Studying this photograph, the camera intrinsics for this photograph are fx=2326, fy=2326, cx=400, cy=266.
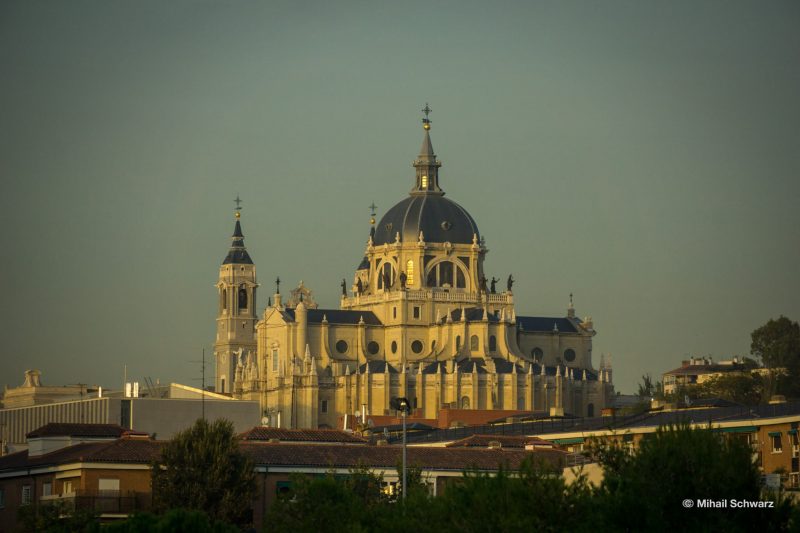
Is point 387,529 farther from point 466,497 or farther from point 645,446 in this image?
point 645,446

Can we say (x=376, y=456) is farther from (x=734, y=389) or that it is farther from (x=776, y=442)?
(x=734, y=389)

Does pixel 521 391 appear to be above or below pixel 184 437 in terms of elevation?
above

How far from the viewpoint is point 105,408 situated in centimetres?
12581

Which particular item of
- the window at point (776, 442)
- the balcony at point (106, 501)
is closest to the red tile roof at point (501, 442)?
the window at point (776, 442)

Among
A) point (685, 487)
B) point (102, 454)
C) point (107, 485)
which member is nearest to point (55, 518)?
point (107, 485)

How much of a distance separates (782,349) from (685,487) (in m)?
140

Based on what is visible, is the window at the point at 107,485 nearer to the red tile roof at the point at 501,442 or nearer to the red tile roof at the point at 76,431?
the red tile roof at the point at 76,431

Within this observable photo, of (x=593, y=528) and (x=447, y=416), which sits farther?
(x=447, y=416)

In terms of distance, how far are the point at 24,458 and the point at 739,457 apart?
123 feet

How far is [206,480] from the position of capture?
252 feet

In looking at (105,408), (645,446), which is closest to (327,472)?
(645,446)

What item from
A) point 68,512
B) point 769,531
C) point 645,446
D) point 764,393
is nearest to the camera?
point 769,531

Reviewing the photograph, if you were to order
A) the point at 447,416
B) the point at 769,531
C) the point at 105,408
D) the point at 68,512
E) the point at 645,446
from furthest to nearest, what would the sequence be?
1. the point at 447,416
2. the point at 105,408
3. the point at 68,512
4. the point at 645,446
5. the point at 769,531

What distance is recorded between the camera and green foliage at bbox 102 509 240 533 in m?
66.6
